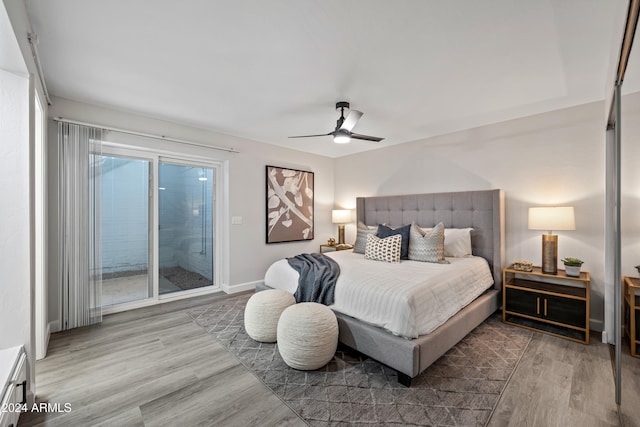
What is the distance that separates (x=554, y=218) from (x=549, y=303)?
3.00 feet

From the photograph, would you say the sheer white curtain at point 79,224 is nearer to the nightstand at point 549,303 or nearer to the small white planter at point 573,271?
the nightstand at point 549,303

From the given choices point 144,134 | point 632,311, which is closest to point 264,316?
point 632,311

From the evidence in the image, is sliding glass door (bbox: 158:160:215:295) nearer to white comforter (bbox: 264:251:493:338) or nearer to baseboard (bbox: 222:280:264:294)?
baseboard (bbox: 222:280:264:294)

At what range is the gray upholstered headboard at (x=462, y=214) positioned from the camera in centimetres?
348

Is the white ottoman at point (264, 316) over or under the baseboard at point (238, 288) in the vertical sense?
over

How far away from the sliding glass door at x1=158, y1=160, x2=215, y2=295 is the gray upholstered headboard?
2.90m

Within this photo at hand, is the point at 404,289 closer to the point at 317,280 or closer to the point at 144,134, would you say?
the point at 317,280

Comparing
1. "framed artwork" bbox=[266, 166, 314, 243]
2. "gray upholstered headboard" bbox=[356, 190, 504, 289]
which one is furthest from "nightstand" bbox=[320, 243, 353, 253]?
"gray upholstered headboard" bbox=[356, 190, 504, 289]

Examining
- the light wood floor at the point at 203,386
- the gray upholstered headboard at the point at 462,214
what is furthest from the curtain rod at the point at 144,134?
the gray upholstered headboard at the point at 462,214

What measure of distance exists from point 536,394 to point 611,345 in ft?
4.64

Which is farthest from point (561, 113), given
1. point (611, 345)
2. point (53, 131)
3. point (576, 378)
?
point (53, 131)

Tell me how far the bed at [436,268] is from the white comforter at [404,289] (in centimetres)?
2

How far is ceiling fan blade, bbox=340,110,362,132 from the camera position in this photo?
2.82m

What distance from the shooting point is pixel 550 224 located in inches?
114
